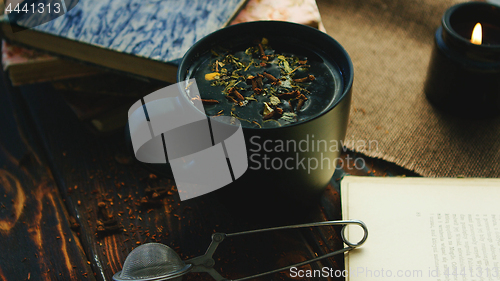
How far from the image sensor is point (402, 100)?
0.74 m

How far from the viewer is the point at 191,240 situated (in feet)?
1.91

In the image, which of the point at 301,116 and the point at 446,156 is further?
the point at 446,156

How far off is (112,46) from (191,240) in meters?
0.32

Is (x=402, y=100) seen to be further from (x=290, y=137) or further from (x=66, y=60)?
(x=66, y=60)

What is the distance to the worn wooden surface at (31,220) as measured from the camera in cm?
56

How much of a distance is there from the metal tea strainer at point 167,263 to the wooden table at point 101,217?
1.1 inches

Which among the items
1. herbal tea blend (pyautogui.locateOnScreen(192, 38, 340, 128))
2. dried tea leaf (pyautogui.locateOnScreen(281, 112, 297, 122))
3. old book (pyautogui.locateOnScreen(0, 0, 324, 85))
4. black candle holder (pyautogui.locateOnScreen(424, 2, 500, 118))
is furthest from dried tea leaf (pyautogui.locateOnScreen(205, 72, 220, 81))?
black candle holder (pyautogui.locateOnScreen(424, 2, 500, 118))

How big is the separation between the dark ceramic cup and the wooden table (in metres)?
0.05

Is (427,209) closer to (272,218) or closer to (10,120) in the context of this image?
(272,218)

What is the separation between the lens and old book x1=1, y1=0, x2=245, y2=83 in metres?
0.66

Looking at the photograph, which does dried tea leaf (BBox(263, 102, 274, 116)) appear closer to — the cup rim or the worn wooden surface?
the cup rim

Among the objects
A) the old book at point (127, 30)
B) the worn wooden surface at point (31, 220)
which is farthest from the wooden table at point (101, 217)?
the old book at point (127, 30)

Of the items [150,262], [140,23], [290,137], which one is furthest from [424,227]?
[140,23]

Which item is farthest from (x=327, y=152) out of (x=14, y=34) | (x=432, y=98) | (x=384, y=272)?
(x=14, y=34)
